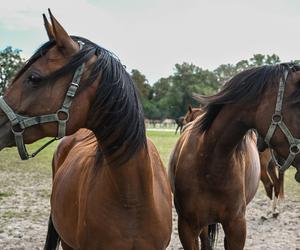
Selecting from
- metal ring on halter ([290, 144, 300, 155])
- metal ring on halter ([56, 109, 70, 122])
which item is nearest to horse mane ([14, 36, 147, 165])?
metal ring on halter ([56, 109, 70, 122])

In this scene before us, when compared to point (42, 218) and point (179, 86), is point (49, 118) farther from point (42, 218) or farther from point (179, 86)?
point (179, 86)

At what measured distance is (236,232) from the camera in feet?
11.3

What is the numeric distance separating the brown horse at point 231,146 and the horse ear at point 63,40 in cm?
140

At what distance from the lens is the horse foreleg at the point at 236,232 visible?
346cm

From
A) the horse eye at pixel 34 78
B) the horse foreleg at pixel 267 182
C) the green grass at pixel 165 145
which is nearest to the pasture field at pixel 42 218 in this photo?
the horse foreleg at pixel 267 182

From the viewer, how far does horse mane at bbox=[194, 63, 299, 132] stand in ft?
9.56

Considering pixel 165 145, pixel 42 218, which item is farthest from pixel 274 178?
pixel 165 145

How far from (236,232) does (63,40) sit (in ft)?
7.39

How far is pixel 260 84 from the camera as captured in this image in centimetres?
292

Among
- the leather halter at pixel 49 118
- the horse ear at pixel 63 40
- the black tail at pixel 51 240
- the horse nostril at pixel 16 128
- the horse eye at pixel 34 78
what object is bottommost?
the black tail at pixel 51 240

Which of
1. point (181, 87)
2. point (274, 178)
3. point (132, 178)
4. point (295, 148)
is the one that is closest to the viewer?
point (132, 178)

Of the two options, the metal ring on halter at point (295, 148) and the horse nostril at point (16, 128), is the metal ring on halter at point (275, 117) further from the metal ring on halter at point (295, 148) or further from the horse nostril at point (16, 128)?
the horse nostril at point (16, 128)

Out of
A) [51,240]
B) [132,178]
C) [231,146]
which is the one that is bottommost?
[51,240]

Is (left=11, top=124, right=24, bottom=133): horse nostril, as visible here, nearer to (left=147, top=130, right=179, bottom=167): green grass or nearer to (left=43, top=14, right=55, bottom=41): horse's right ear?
(left=43, top=14, right=55, bottom=41): horse's right ear
